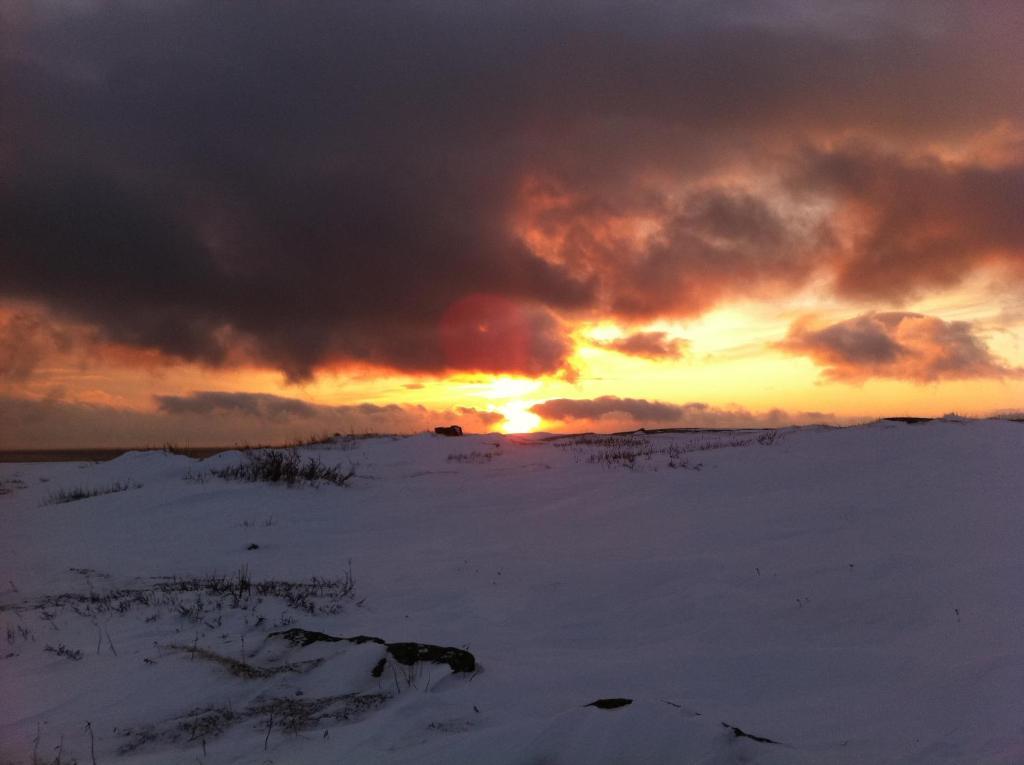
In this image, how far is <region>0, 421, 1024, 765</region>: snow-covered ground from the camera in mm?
4039

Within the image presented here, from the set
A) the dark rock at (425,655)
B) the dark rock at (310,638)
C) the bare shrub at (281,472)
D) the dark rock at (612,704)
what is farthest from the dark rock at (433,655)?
the bare shrub at (281,472)

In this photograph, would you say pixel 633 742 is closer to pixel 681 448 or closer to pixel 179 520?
pixel 179 520

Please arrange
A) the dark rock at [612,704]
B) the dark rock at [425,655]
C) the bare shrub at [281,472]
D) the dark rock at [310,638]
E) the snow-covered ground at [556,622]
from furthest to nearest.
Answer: the bare shrub at [281,472], the dark rock at [310,638], the dark rock at [425,655], the snow-covered ground at [556,622], the dark rock at [612,704]

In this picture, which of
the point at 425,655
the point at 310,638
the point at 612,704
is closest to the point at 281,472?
the point at 310,638

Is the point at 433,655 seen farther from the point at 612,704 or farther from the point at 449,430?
the point at 449,430

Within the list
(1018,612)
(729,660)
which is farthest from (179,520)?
(1018,612)

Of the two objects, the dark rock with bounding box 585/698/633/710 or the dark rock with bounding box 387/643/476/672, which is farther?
the dark rock with bounding box 387/643/476/672

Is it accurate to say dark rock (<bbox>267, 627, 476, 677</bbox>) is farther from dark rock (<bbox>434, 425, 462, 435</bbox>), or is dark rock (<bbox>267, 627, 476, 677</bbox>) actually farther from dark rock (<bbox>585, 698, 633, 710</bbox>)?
dark rock (<bbox>434, 425, 462, 435</bbox>)

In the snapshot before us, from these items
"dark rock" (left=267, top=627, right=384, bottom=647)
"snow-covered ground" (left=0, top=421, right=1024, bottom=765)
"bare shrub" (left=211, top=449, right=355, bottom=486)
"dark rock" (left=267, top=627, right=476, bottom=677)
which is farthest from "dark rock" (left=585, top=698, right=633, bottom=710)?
"bare shrub" (left=211, top=449, right=355, bottom=486)

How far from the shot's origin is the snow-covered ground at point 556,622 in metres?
4.04

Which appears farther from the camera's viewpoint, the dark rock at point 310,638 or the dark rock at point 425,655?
the dark rock at point 310,638

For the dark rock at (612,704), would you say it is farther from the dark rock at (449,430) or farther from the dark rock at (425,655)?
the dark rock at (449,430)

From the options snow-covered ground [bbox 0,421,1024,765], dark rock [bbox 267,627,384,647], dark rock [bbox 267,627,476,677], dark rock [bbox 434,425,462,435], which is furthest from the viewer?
dark rock [bbox 434,425,462,435]

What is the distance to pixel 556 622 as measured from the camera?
667 cm
